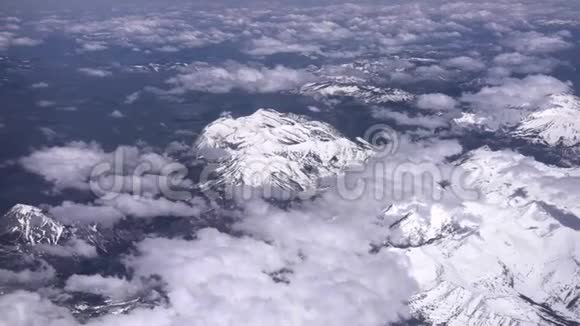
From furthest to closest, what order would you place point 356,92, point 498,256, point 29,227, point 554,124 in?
point 356,92 < point 554,124 < point 29,227 < point 498,256

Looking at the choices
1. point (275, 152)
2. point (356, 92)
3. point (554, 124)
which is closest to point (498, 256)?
point (275, 152)

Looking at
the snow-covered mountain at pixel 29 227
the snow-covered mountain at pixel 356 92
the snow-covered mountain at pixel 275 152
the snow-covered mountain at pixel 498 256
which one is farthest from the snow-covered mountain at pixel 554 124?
the snow-covered mountain at pixel 29 227

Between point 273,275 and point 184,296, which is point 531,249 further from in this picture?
point 184,296

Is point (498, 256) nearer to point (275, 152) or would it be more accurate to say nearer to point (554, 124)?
point (275, 152)

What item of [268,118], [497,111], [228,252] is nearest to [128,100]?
[268,118]

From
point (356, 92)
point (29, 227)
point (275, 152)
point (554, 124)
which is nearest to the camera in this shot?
point (29, 227)

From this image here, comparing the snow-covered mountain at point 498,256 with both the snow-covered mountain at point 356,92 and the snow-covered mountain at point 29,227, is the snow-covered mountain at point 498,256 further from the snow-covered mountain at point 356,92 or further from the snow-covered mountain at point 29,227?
the snow-covered mountain at point 356,92
